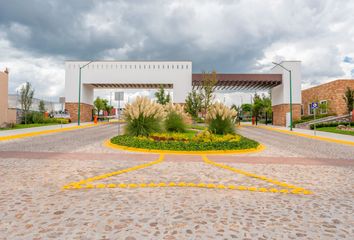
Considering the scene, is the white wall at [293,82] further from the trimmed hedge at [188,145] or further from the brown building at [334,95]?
the trimmed hedge at [188,145]

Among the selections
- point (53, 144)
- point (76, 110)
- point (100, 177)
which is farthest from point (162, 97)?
point (100, 177)

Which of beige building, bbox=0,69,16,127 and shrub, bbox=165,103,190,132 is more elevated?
beige building, bbox=0,69,16,127

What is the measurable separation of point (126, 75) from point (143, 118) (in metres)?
23.8

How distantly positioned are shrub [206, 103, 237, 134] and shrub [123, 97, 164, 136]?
3.00 metres

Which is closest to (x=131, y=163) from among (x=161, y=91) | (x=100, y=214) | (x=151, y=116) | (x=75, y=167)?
(x=75, y=167)

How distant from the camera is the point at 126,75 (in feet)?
113

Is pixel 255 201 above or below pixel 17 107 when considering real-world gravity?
below

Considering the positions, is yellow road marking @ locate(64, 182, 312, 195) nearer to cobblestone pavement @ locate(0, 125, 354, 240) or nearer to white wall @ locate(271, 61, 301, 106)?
cobblestone pavement @ locate(0, 125, 354, 240)

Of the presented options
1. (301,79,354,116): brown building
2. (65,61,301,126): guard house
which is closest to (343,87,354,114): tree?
(301,79,354,116): brown building

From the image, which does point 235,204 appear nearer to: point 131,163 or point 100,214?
point 100,214

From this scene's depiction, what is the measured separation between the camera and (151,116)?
12.6m

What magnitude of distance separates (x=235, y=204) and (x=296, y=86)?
3419 centimetres

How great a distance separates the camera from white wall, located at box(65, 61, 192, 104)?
34.4 metres

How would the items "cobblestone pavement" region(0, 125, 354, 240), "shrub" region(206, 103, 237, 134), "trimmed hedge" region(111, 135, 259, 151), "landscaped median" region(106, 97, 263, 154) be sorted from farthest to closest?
1. "shrub" region(206, 103, 237, 134)
2. "landscaped median" region(106, 97, 263, 154)
3. "trimmed hedge" region(111, 135, 259, 151)
4. "cobblestone pavement" region(0, 125, 354, 240)
